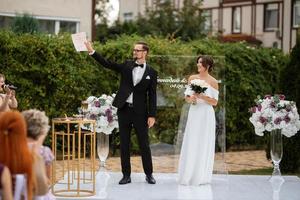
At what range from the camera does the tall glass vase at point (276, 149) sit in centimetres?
971

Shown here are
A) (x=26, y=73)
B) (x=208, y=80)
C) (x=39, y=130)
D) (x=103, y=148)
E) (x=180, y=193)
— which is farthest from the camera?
(x=26, y=73)

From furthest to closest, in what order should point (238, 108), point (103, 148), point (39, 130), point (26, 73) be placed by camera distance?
point (238, 108)
point (26, 73)
point (103, 148)
point (39, 130)

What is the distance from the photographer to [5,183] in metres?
4.37

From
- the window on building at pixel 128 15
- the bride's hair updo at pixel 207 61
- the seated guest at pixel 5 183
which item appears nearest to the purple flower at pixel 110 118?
the bride's hair updo at pixel 207 61

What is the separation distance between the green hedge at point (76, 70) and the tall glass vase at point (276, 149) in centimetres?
157

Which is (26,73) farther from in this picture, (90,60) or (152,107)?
(152,107)

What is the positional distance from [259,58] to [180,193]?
22.2 ft

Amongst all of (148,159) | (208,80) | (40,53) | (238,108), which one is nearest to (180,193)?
(148,159)

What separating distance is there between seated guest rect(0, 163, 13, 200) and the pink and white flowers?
5795mm

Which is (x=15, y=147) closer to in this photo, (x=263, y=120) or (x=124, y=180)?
(x=124, y=180)

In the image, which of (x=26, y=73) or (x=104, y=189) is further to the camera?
(x=26, y=73)

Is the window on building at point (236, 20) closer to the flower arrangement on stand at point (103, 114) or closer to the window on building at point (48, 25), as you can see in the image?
the window on building at point (48, 25)

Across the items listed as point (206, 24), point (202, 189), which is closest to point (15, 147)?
point (202, 189)

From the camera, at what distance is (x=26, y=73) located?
39.8 feet
